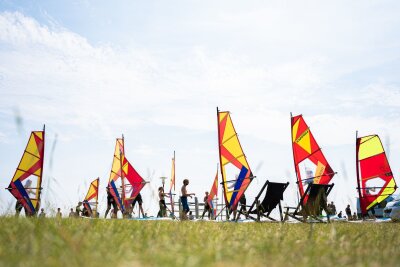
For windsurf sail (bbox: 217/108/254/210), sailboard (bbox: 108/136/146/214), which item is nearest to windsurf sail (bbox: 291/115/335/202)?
windsurf sail (bbox: 217/108/254/210)

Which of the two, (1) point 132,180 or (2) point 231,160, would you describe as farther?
(1) point 132,180

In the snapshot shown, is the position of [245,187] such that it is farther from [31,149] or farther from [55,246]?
[55,246]

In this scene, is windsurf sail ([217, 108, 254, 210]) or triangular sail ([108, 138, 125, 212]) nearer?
windsurf sail ([217, 108, 254, 210])

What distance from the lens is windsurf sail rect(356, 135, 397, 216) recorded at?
639 inches

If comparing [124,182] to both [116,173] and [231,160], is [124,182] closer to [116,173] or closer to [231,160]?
[116,173]

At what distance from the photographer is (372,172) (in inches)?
649

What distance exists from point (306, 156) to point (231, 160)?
318cm

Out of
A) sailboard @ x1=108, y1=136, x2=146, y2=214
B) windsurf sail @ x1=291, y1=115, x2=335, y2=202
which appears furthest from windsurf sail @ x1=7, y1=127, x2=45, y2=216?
windsurf sail @ x1=291, y1=115, x2=335, y2=202

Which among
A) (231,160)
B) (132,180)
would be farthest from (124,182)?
(231,160)

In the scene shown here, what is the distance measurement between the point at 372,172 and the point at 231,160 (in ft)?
21.7

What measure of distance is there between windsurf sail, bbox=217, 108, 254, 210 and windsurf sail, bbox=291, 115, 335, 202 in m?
2.25

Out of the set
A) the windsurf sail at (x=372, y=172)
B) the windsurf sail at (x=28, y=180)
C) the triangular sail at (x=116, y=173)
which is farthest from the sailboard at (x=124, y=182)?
the windsurf sail at (x=372, y=172)

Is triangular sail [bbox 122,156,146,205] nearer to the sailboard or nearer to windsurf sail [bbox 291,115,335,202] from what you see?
the sailboard

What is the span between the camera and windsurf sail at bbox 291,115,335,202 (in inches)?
575
